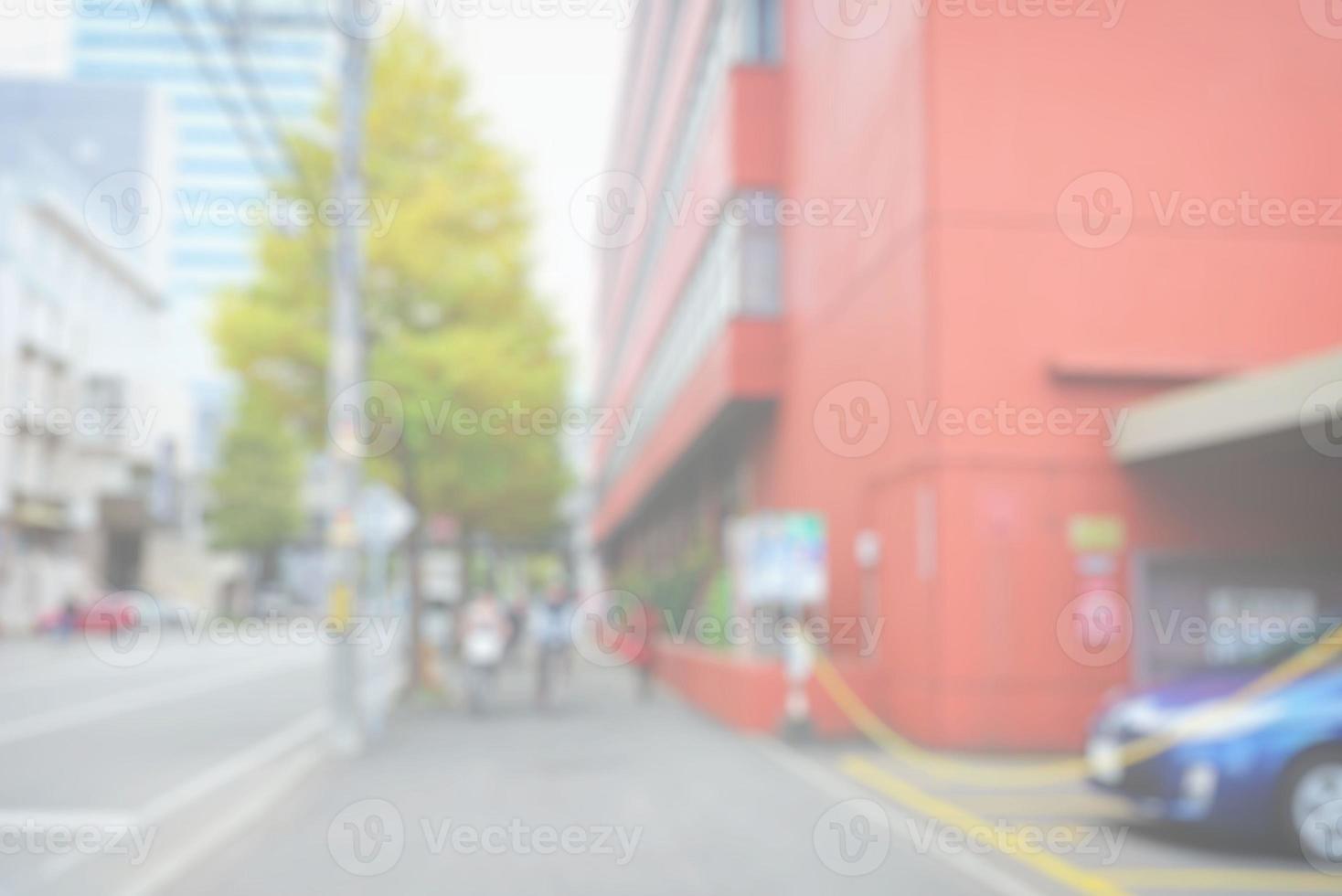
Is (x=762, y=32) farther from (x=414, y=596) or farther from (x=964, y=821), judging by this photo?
(x=964, y=821)

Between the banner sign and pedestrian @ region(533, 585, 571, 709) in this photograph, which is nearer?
the banner sign

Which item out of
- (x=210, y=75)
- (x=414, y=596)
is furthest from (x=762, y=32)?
(x=210, y=75)

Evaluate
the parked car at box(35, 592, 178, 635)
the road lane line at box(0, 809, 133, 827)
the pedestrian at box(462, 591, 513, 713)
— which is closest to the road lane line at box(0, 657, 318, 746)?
the pedestrian at box(462, 591, 513, 713)

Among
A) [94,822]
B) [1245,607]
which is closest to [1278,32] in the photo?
[1245,607]

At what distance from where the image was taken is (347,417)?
1460cm

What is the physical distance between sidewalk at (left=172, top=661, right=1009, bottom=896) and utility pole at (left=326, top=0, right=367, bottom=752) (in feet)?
2.24

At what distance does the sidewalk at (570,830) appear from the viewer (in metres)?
7.55

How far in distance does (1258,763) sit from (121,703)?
655 inches

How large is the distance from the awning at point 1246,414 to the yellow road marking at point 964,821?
13.2 feet

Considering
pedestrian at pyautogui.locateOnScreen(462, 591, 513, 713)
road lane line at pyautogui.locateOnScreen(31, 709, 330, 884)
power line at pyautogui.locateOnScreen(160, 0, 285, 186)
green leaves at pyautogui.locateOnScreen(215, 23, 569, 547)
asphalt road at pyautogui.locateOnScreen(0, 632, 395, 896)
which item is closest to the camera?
road lane line at pyautogui.locateOnScreen(31, 709, 330, 884)

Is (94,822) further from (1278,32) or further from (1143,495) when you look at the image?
(1278,32)

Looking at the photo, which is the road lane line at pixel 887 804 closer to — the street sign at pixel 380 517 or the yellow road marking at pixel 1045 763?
the yellow road marking at pixel 1045 763

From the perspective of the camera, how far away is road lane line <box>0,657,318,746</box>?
1577cm

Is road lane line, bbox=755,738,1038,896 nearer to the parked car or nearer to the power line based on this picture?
the power line
